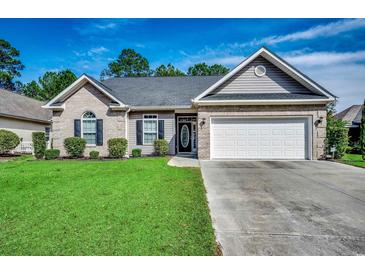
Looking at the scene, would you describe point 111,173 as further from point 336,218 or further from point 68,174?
point 336,218

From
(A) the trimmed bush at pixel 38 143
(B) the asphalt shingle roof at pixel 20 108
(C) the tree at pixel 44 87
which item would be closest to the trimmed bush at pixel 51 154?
(A) the trimmed bush at pixel 38 143

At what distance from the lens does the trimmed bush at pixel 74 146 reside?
13367 mm

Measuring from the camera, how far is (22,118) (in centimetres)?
1902

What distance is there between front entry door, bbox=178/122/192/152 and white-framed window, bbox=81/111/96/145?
5.70m

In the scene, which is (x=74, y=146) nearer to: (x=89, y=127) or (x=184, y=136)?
(x=89, y=127)

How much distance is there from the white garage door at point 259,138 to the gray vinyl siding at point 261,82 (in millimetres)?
1757

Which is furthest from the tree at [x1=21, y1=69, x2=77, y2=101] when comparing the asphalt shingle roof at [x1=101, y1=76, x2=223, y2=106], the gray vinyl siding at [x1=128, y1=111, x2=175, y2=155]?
the gray vinyl siding at [x1=128, y1=111, x2=175, y2=155]

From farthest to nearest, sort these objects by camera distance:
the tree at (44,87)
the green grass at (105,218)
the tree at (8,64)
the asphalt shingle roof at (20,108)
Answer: the tree at (44,87), the tree at (8,64), the asphalt shingle roof at (20,108), the green grass at (105,218)

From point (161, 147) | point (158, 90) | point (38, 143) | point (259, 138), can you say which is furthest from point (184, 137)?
point (38, 143)

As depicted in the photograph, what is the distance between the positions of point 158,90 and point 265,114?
828cm

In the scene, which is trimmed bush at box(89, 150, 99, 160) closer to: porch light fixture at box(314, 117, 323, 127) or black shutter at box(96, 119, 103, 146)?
black shutter at box(96, 119, 103, 146)

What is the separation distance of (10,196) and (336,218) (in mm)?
7624

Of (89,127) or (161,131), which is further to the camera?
(161,131)

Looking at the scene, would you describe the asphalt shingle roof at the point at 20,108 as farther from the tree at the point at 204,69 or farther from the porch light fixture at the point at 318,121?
the tree at the point at 204,69
